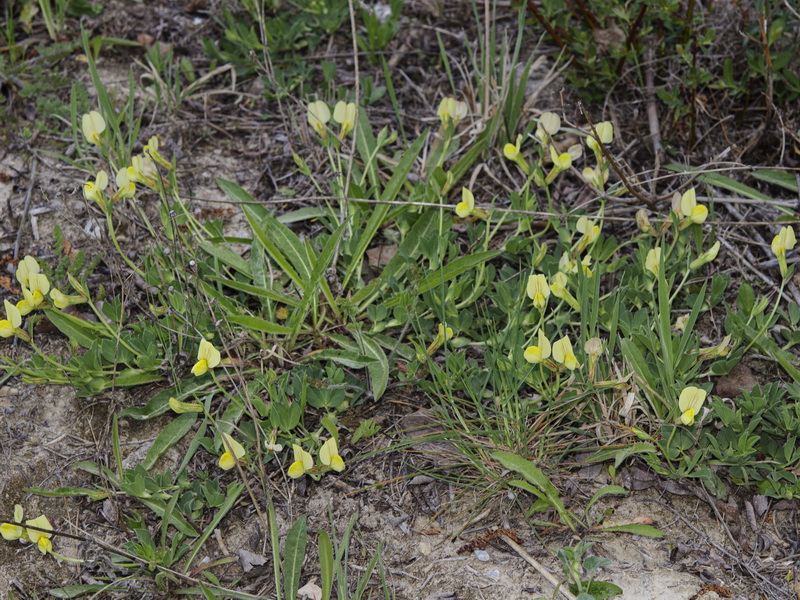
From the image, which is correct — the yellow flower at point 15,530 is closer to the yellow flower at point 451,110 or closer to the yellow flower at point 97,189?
the yellow flower at point 97,189

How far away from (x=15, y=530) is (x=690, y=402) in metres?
1.92

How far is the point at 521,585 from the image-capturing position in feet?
6.97

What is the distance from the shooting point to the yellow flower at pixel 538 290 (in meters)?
2.42

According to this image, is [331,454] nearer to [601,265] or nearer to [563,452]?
[563,452]

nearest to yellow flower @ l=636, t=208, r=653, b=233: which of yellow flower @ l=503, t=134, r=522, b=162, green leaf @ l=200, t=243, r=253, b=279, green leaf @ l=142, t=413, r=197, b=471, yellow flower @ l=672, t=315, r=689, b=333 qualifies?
yellow flower @ l=672, t=315, r=689, b=333

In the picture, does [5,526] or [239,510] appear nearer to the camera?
[5,526]

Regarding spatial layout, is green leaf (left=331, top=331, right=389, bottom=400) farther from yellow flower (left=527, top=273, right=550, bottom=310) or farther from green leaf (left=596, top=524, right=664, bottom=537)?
green leaf (left=596, top=524, right=664, bottom=537)

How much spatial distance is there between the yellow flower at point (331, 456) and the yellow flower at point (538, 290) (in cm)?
76

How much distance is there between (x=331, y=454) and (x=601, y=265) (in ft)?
3.75

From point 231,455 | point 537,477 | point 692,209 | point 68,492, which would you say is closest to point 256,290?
point 231,455

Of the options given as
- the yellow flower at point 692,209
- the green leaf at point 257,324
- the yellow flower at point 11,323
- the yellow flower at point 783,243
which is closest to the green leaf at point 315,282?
the green leaf at point 257,324

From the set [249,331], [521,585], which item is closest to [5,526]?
[249,331]

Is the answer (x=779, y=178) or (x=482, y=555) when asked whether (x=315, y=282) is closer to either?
(x=482, y=555)

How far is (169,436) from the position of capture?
8.09ft
